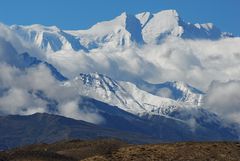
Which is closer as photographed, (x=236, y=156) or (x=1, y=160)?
(x=236, y=156)

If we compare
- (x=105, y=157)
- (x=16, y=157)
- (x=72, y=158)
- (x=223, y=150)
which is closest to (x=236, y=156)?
(x=223, y=150)

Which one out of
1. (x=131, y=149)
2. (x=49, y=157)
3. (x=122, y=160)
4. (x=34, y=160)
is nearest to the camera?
(x=122, y=160)

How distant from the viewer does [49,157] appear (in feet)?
556

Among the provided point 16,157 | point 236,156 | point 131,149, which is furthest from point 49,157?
point 236,156

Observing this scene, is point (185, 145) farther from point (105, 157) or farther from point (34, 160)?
point (34, 160)

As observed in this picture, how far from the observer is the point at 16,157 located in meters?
166

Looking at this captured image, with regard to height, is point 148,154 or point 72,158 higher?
point 72,158

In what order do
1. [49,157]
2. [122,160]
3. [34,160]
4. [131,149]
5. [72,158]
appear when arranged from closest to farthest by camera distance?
1. [122,160]
2. [131,149]
3. [34,160]
4. [49,157]
5. [72,158]

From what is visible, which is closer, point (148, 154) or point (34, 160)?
point (148, 154)

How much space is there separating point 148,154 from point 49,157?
5270 centimetres

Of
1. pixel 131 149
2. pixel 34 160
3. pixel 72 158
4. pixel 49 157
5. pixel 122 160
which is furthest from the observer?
pixel 72 158

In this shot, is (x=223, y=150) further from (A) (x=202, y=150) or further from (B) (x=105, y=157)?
(B) (x=105, y=157)

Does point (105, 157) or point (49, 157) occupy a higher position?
point (49, 157)

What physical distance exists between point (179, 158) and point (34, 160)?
46.1 meters
